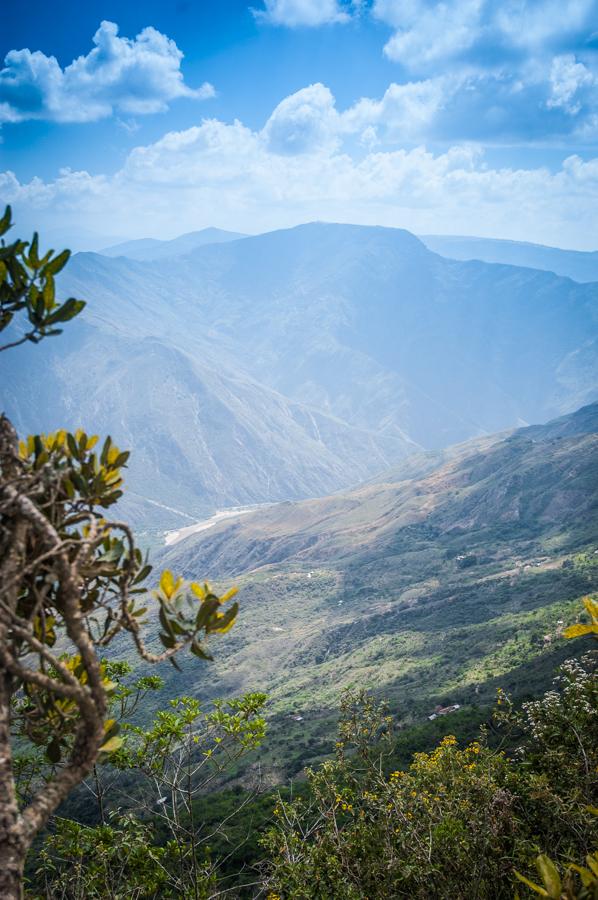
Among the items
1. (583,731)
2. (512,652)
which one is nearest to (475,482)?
(512,652)

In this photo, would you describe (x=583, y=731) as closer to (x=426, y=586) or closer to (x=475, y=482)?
(x=426, y=586)

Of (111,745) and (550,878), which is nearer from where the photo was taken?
(550,878)

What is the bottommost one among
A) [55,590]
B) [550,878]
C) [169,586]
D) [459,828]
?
[459,828]

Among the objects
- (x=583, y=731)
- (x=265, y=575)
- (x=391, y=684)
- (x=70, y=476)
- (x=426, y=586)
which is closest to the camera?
(x=70, y=476)

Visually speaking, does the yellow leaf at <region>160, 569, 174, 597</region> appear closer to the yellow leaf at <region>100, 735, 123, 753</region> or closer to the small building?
the yellow leaf at <region>100, 735, 123, 753</region>

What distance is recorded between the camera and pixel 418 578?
90.8 meters

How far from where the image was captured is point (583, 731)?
8.20 meters

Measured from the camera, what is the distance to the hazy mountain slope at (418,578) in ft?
178

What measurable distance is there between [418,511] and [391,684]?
68.6 meters

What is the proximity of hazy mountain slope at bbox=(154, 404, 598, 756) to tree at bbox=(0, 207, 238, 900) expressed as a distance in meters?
38.3

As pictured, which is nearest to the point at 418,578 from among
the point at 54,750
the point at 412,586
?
the point at 412,586

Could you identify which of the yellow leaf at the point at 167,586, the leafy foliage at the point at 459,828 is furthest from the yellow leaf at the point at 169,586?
the leafy foliage at the point at 459,828

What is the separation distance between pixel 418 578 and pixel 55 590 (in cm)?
9198

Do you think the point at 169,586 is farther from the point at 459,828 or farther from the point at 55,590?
the point at 459,828
